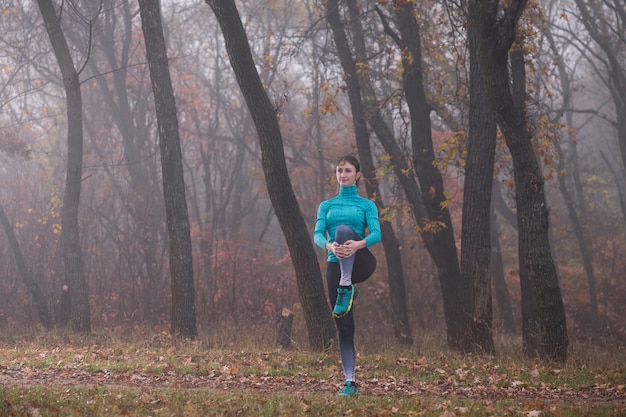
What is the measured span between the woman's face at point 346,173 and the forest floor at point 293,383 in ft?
7.20

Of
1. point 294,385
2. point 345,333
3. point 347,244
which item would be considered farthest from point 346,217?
point 294,385

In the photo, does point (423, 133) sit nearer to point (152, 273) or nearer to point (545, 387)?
point (545, 387)

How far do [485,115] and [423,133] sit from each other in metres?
2.47

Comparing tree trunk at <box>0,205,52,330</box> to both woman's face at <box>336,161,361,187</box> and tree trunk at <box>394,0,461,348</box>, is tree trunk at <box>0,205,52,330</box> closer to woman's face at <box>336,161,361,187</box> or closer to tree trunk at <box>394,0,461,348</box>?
tree trunk at <box>394,0,461,348</box>

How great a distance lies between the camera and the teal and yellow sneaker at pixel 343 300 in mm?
7082

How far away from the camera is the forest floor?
6.98 metres

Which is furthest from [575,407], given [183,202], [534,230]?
[183,202]

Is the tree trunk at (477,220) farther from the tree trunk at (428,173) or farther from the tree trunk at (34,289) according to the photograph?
the tree trunk at (34,289)

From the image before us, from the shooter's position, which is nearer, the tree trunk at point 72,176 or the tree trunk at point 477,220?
the tree trunk at point 477,220

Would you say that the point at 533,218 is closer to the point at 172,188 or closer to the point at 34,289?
the point at 172,188

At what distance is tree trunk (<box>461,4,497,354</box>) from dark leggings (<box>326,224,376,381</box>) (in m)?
6.63

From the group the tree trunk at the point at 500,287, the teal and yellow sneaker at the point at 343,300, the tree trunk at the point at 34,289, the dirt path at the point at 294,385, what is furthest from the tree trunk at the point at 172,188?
the tree trunk at the point at 500,287

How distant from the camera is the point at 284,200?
12234 millimetres

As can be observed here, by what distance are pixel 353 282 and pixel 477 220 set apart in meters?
6.95
